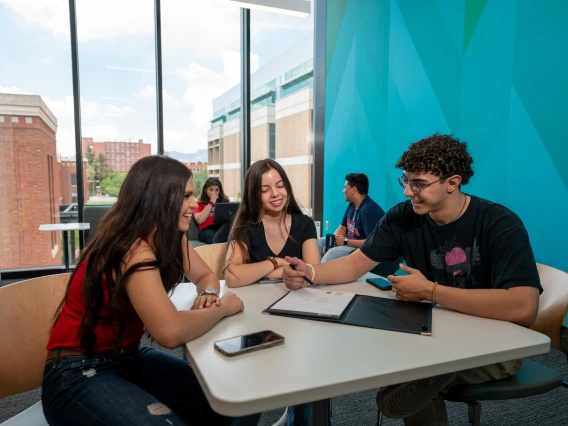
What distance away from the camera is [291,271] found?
1595mm

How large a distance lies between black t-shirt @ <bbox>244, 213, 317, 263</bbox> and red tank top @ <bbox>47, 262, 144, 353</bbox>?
34.1 inches

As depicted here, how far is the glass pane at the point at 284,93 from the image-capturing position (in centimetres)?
580

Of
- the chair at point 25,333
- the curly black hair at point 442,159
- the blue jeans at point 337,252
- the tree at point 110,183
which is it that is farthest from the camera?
the tree at point 110,183

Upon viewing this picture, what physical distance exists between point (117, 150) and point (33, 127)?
3.33 feet

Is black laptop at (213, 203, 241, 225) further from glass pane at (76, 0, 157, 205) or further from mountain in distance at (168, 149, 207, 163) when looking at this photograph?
glass pane at (76, 0, 157, 205)

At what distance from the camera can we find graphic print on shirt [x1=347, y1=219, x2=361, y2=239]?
418 centimetres

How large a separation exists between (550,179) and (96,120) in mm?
5119

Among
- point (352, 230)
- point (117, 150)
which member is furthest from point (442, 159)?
point (117, 150)

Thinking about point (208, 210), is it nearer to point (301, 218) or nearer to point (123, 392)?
point (301, 218)

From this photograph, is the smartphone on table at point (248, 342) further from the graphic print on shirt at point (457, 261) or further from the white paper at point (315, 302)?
the graphic print on shirt at point (457, 261)

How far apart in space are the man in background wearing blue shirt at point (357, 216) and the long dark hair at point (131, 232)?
2.67 meters

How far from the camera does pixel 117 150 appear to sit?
5477 mm

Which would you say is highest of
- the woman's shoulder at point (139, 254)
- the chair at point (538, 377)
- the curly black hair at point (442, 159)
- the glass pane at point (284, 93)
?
the glass pane at point (284, 93)

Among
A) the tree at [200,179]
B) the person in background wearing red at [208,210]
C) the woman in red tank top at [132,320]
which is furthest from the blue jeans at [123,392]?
the tree at [200,179]
